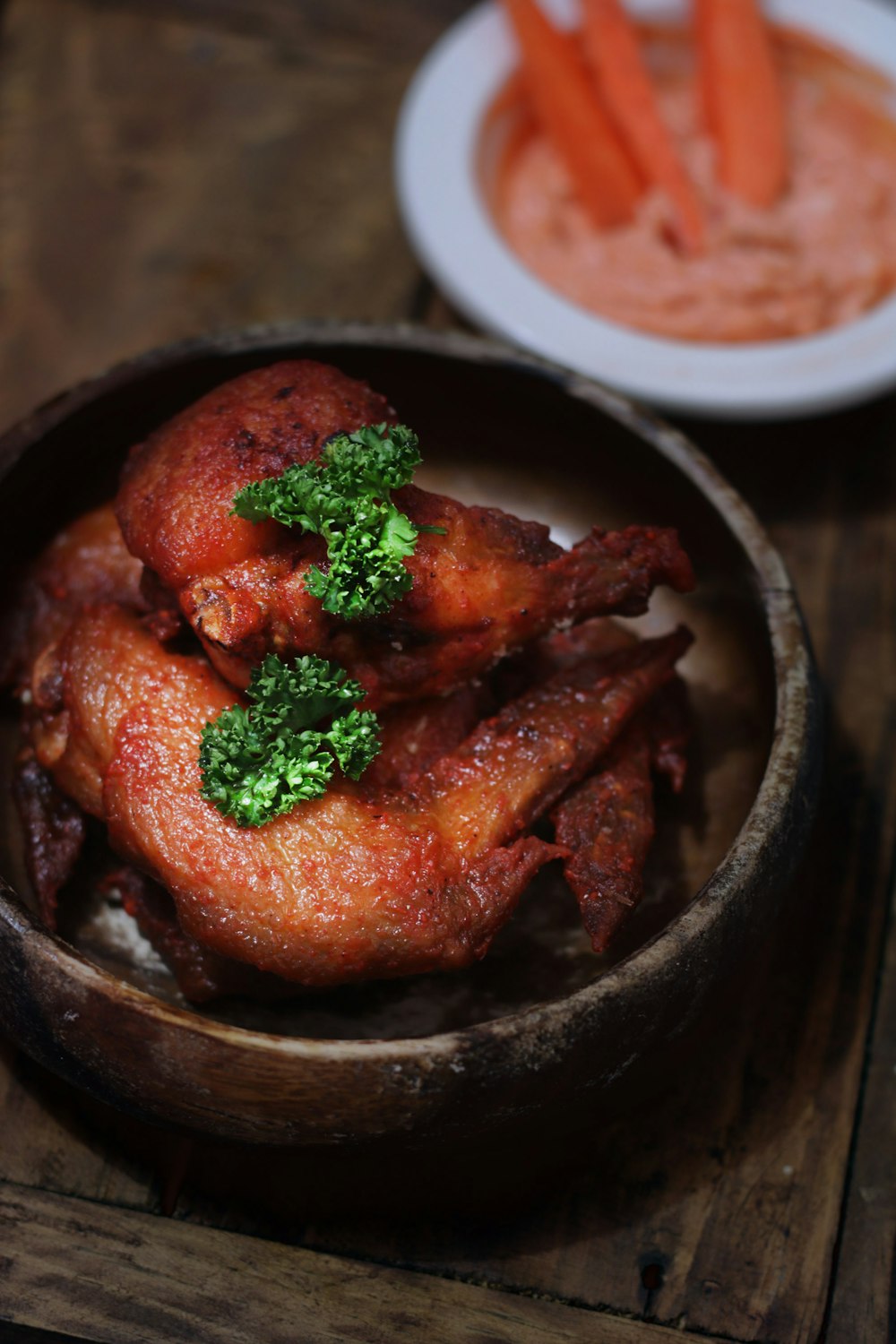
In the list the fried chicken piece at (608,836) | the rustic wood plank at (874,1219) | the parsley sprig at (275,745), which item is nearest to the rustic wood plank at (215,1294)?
the rustic wood plank at (874,1219)

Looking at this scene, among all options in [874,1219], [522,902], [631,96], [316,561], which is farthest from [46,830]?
[631,96]

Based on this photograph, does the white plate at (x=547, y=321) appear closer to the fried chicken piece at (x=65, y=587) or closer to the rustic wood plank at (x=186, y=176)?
the rustic wood plank at (x=186, y=176)

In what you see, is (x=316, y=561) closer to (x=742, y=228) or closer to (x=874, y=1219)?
(x=874, y=1219)

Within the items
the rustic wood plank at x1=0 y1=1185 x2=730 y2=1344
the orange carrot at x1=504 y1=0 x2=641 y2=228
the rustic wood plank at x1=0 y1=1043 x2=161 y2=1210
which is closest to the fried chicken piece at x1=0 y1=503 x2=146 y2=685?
the rustic wood plank at x1=0 y1=1043 x2=161 y2=1210

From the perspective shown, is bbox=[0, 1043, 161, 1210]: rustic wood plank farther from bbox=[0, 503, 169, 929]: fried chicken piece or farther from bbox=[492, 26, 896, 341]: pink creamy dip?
bbox=[492, 26, 896, 341]: pink creamy dip

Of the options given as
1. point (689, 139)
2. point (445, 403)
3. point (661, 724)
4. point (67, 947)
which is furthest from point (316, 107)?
point (67, 947)

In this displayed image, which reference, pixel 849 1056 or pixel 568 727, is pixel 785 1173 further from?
pixel 568 727
